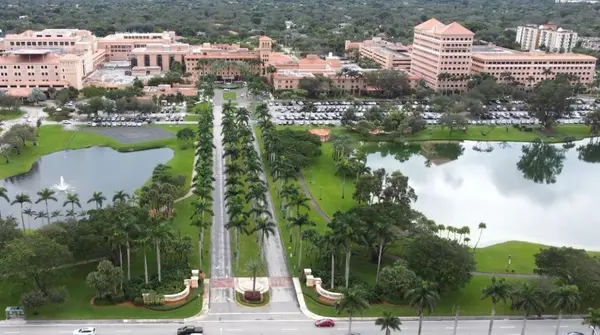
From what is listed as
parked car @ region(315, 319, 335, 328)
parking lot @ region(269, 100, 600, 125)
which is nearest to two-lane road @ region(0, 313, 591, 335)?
parked car @ region(315, 319, 335, 328)

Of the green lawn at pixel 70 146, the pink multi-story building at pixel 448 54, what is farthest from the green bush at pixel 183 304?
the pink multi-story building at pixel 448 54

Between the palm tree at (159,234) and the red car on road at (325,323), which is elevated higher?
the palm tree at (159,234)

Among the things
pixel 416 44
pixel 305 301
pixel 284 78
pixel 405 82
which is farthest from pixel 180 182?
pixel 416 44

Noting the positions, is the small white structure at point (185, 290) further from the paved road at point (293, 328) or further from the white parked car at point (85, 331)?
the white parked car at point (85, 331)

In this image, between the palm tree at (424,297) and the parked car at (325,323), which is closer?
the palm tree at (424,297)

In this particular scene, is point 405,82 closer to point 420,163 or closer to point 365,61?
point 365,61

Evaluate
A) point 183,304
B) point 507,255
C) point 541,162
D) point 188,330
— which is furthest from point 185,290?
point 541,162
